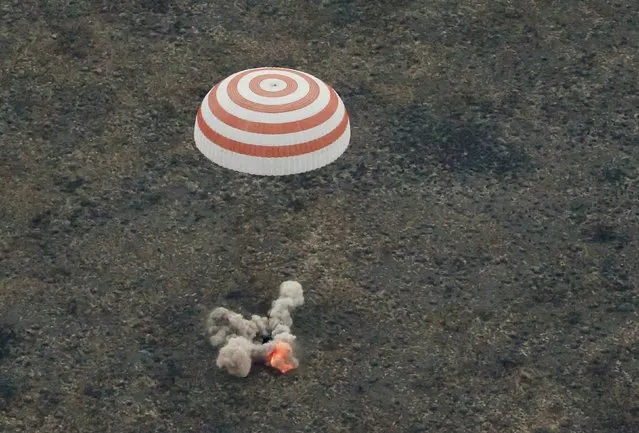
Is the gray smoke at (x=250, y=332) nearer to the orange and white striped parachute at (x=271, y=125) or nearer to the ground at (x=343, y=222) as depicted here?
the ground at (x=343, y=222)

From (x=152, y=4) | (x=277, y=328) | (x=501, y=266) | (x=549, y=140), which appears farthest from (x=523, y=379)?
(x=152, y=4)

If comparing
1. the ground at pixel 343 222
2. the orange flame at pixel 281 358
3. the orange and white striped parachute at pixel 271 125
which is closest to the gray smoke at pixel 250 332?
the orange flame at pixel 281 358

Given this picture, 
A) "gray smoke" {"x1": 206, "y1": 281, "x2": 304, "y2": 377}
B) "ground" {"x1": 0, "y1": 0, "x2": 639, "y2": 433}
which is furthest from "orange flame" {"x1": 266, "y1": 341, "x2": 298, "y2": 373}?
"ground" {"x1": 0, "y1": 0, "x2": 639, "y2": 433}

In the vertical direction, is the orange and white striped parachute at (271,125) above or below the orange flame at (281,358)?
above

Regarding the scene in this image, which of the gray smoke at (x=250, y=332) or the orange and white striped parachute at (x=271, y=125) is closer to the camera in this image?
the gray smoke at (x=250, y=332)

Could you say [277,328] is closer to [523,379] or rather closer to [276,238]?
[276,238]

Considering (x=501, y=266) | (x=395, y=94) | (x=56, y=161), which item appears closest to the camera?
(x=501, y=266)
